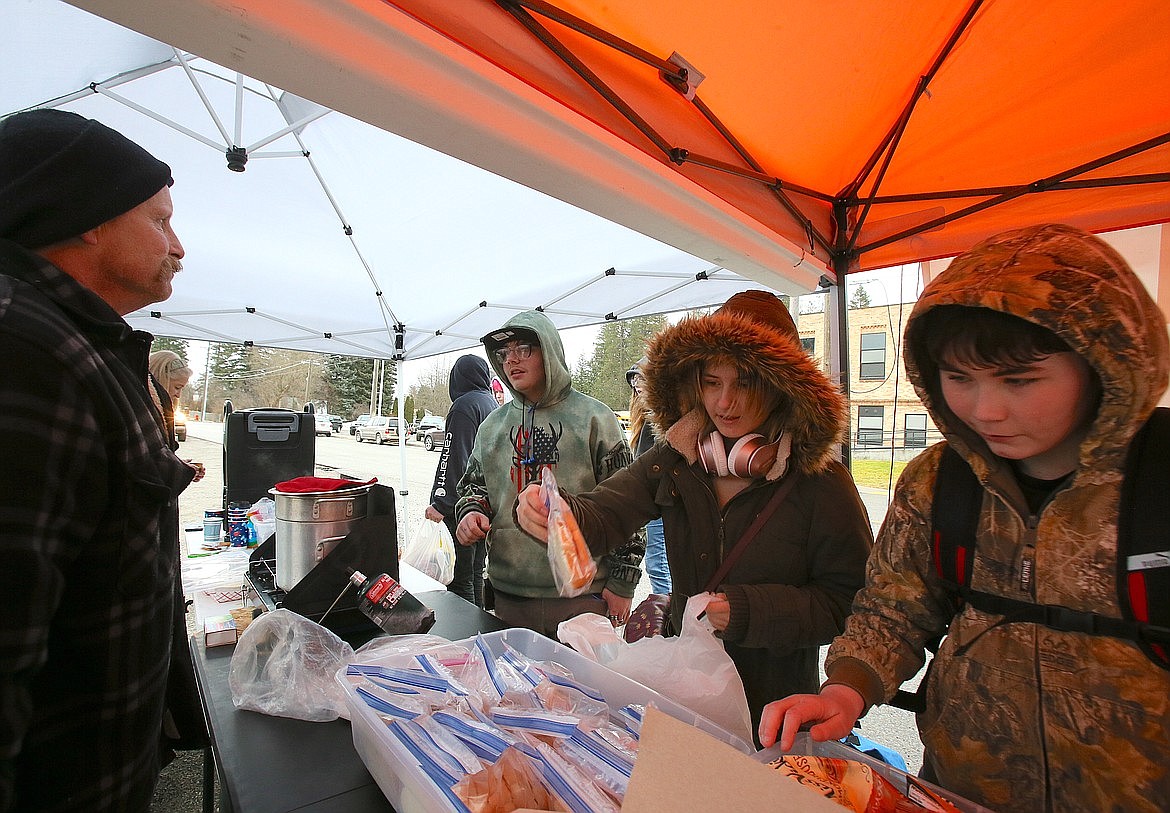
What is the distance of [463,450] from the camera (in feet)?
12.2

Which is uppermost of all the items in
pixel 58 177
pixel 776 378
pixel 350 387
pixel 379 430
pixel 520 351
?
pixel 350 387

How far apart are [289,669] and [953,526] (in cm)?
134

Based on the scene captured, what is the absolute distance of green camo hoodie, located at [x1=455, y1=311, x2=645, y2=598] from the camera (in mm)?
2256

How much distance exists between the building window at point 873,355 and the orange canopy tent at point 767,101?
6.28 metres

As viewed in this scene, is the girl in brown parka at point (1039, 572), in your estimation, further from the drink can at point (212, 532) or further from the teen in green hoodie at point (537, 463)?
the drink can at point (212, 532)

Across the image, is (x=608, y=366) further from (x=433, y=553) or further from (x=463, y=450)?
(x=433, y=553)

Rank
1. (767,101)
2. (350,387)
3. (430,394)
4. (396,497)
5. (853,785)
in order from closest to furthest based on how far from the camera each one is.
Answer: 1. (853,785)
2. (767,101)
3. (396,497)
4. (430,394)
5. (350,387)

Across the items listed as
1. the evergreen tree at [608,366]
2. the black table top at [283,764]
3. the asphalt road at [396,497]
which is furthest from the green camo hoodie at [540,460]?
the evergreen tree at [608,366]

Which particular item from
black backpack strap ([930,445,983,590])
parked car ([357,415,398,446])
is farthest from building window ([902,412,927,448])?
parked car ([357,415,398,446])

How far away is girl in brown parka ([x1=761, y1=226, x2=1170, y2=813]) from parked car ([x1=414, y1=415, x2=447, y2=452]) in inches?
651

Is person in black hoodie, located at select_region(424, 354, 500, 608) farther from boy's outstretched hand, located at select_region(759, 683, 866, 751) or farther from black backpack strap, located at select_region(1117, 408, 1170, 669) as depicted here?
black backpack strap, located at select_region(1117, 408, 1170, 669)

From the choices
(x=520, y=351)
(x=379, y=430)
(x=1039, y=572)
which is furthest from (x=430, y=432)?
(x=1039, y=572)

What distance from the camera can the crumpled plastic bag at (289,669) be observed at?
108 cm

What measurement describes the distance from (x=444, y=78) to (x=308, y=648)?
1257 mm
